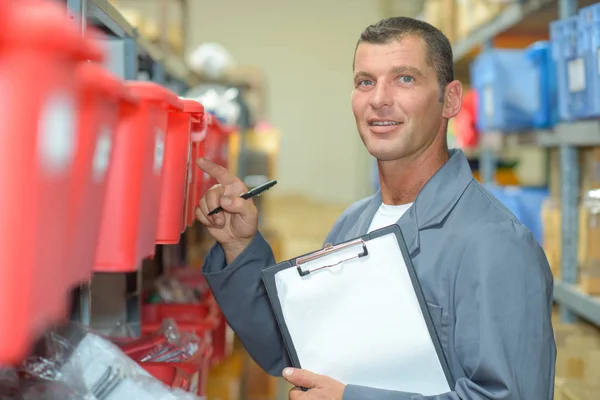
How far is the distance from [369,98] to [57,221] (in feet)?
3.38

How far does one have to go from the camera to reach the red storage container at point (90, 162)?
71cm

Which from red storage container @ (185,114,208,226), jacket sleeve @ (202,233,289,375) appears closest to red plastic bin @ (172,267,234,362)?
jacket sleeve @ (202,233,289,375)

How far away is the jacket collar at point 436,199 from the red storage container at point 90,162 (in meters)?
0.78

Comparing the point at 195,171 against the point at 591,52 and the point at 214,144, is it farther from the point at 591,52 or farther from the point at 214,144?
the point at 591,52

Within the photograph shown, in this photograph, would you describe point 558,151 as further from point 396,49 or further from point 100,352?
point 100,352

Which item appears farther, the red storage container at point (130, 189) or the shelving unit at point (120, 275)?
the shelving unit at point (120, 275)

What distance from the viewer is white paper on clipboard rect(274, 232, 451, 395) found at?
4.34ft

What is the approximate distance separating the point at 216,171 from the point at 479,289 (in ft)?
2.09

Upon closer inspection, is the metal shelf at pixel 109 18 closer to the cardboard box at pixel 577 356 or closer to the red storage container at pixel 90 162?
the red storage container at pixel 90 162

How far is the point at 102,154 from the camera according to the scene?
2.67 feet

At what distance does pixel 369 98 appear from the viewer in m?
1.56

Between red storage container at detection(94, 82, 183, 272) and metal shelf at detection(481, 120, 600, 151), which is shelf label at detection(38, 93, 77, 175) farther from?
metal shelf at detection(481, 120, 600, 151)

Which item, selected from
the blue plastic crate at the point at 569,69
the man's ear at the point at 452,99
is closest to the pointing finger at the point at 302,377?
the man's ear at the point at 452,99

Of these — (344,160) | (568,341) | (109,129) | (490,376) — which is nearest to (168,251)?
(568,341)
